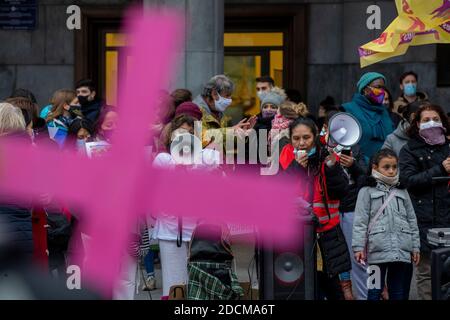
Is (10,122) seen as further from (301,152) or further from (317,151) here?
(317,151)

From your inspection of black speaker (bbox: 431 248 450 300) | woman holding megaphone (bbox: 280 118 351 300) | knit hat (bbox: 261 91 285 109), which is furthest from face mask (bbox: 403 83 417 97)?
black speaker (bbox: 431 248 450 300)

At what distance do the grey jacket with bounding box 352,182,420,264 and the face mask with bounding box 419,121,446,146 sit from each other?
0.58 metres

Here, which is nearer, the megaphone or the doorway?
the megaphone

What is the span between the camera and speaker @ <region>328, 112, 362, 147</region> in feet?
22.5

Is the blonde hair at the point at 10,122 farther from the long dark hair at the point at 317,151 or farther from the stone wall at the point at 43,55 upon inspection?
the stone wall at the point at 43,55

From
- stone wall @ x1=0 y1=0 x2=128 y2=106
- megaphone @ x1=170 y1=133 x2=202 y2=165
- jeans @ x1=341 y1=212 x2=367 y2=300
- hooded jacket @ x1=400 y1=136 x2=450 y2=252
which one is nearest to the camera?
megaphone @ x1=170 y1=133 x2=202 y2=165

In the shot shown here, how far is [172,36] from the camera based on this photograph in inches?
104

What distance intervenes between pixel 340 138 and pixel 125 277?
1792 millimetres

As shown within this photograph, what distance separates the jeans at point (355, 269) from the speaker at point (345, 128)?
110cm

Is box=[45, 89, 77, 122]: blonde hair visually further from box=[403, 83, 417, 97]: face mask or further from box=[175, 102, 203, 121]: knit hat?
box=[403, 83, 417, 97]: face mask

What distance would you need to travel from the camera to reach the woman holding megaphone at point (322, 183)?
7.01 m

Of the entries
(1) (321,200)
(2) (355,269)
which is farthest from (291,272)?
(2) (355,269)
